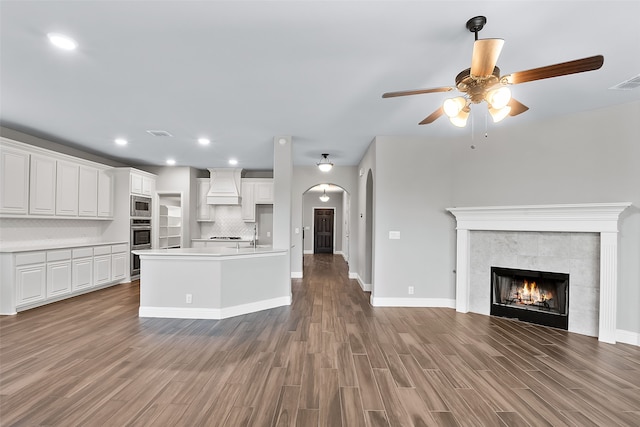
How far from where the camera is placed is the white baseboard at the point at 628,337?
3579mm

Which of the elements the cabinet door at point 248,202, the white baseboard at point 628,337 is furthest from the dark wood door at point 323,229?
the white baseboard at point 628,337

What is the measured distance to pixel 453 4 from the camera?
2031mm

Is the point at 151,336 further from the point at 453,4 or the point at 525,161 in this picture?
the point at 525,161

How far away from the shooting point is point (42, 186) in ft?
16.7

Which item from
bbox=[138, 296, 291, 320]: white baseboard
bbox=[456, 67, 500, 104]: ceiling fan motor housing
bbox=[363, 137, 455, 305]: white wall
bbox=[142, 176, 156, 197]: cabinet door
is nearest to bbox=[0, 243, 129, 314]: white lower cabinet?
bbox=[142, 176, 156, 197]: cabinet door

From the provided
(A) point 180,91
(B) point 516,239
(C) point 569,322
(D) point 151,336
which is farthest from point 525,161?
(D) point 151,336

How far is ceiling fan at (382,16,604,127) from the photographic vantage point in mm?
1861

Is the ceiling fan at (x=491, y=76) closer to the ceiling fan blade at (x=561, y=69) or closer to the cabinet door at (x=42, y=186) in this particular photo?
the ceiling fan blade at (x=561, y=69)

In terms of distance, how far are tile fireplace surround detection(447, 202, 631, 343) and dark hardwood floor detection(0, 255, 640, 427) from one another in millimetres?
402

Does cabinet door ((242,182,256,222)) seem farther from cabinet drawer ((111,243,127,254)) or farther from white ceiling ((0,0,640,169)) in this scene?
white ceiling ((0,0,640,169))

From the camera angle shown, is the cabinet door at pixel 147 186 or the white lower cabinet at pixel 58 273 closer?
the white lower cabinet at pixel 58 273

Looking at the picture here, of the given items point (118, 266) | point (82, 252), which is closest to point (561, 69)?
point (82, 252)

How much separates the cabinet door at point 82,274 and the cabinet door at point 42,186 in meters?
0.94

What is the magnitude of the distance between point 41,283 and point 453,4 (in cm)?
628
